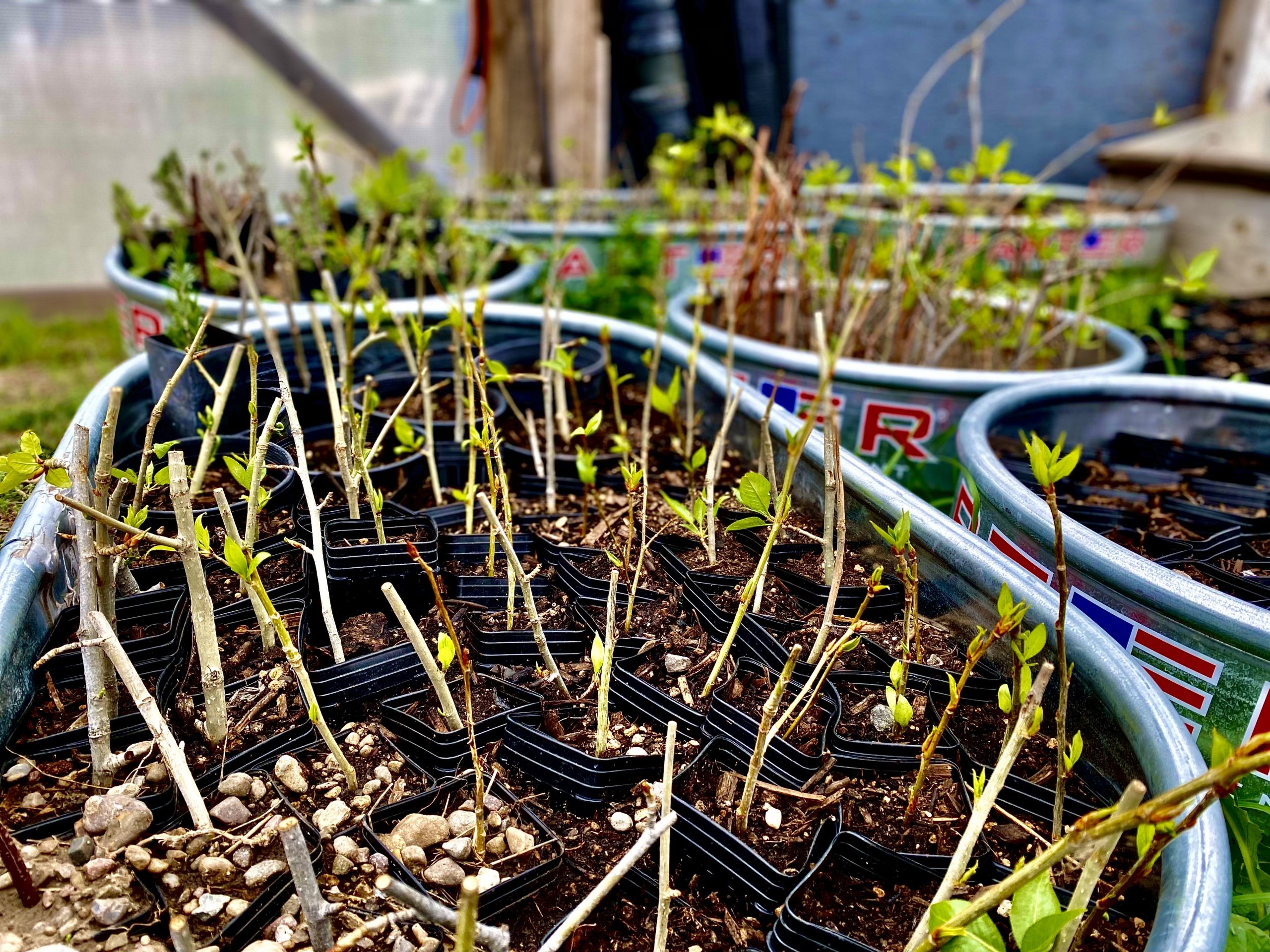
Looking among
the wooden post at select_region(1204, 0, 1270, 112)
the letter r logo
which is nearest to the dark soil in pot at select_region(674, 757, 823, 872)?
the letter r logo

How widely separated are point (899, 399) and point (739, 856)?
1.12 meters

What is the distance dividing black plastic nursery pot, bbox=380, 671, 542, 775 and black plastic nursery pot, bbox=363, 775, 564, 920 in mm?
28

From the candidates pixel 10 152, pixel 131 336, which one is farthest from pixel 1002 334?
pixel 10 152

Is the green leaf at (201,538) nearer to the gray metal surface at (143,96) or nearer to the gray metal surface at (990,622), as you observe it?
the gray metal surface at (990,622)

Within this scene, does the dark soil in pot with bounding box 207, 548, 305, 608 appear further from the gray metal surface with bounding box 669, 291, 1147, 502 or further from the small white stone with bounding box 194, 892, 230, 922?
the gray metal surface with bounding box 669, 291, 1147, 502

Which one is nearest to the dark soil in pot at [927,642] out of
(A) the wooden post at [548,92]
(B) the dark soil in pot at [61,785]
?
(B) the dark soil in pot at [61,785]

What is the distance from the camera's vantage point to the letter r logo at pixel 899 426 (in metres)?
1.65

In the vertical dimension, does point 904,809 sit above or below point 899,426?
below

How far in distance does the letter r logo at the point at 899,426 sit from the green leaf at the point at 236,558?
4.00 feet

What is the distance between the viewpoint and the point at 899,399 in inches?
64.6

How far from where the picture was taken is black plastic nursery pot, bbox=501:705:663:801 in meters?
0.78

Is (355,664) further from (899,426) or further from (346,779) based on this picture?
(899,426)

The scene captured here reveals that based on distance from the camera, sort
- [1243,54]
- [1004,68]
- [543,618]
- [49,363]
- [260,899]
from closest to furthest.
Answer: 1. [260,899]
2. [543,618]
3. [49,363]
4. [1243,54]
5. [1004,68]

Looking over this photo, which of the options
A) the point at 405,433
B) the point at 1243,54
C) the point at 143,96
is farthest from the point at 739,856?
the point at 1243,54
